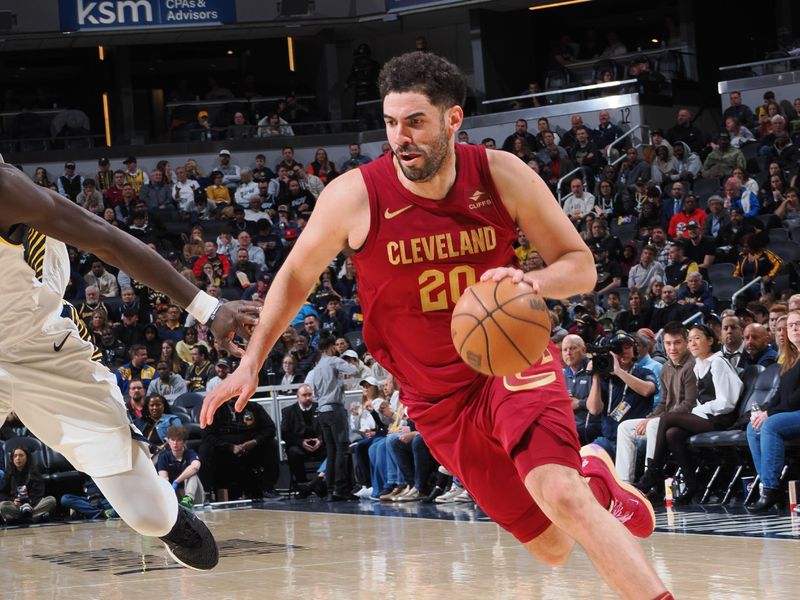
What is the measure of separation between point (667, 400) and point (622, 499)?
5698 mm

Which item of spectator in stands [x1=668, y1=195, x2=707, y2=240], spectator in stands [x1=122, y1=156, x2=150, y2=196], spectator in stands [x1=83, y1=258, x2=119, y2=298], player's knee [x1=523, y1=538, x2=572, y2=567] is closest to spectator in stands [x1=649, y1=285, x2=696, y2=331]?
spectator in stands [x1=668, y1=195, x2=707, y2=240]

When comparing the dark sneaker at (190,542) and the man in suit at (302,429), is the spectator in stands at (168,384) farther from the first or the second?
the dark sneaker at (190,542)

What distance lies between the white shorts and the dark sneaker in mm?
389

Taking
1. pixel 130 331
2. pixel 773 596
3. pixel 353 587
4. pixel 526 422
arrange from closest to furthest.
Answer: pixel 526 422
pixel 773 596
pixel 353 587
pixel 130 331

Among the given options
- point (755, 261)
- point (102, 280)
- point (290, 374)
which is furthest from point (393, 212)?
point (102, 280)

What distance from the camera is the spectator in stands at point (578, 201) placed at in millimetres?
18141

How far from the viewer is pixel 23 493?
42.2 ft

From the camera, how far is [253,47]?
29250 mm

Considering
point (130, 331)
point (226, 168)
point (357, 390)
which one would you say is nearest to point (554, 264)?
point (357, 390)

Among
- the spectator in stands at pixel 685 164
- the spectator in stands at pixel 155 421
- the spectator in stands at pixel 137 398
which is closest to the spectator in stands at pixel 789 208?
the spectator in stands at pixel 685 164

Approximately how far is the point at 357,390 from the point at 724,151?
726cm

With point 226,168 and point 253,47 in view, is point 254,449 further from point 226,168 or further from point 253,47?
point 253,47

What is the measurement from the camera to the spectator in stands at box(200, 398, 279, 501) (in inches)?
546

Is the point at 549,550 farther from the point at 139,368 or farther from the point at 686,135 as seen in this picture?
the point at 686,135
